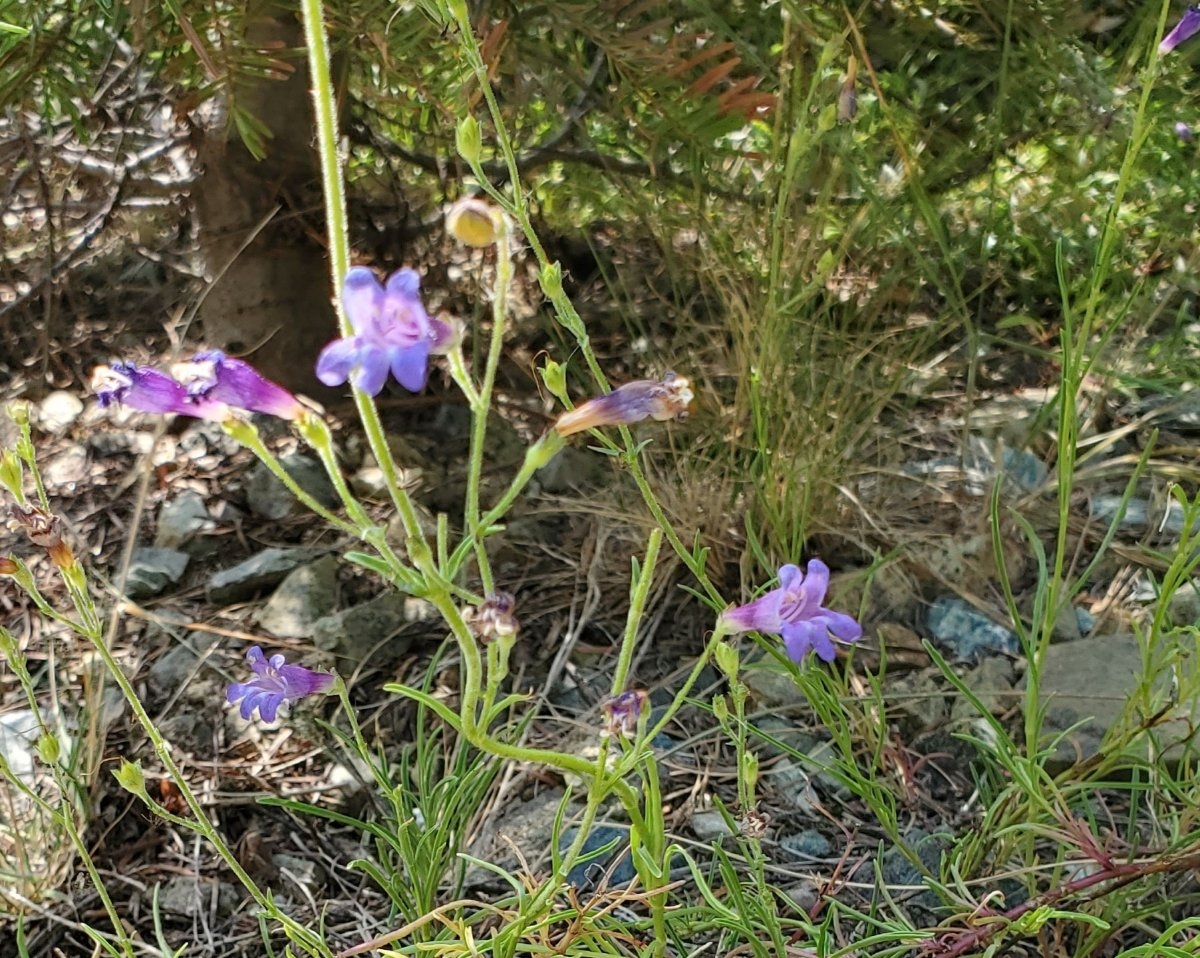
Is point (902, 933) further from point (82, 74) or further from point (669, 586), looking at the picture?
point (82, 74)

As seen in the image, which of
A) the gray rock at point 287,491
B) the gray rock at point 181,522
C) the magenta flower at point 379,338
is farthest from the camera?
the gray rock at point 287,491

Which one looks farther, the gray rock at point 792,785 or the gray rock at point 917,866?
the gray rock at point 792,785

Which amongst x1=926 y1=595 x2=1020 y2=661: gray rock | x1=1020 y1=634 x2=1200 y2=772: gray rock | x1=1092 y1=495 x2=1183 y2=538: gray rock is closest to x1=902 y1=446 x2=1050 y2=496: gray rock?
x1=1092 y1=495 x2=1183 y2=538: gray rock

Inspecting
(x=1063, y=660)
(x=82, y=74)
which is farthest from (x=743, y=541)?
(x=82, y=74)

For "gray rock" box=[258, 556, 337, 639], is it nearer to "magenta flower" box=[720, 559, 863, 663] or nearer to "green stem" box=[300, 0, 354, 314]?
"magenta flower" box=[720, 559, 863, 663]

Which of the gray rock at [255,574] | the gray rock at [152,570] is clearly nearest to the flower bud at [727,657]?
the gray rock at [255,574]

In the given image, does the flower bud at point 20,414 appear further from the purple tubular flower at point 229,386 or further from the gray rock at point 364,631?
the gray rock at point 364,631
